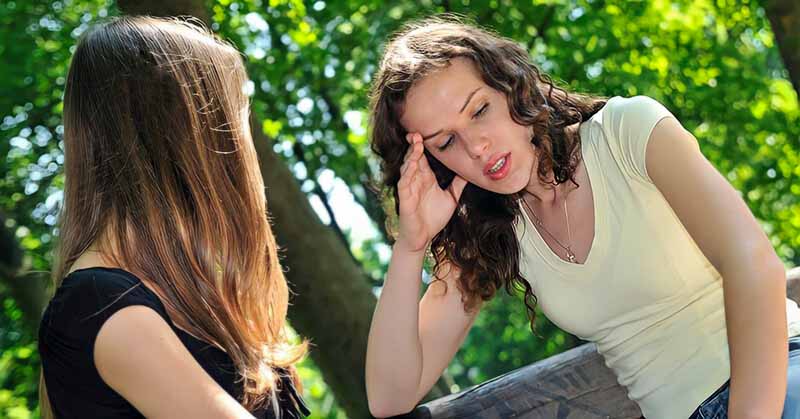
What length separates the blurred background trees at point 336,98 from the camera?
4.62 metres

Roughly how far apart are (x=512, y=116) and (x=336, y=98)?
452 centimetres

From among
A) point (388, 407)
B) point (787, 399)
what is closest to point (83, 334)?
point (388, 407)

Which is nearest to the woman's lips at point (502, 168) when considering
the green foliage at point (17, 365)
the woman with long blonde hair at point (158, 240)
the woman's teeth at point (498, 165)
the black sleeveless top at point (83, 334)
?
the woman's teeth at point (498, 165)

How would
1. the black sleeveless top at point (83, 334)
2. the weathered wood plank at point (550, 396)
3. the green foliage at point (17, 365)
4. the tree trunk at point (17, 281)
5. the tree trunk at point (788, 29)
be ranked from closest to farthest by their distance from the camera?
the black sleeveless top at point (83, 334) < the weathered wood plank at point (550, 396) < the tree trunk at point (788, 29) < the tree trunk at point (17, 281) < the green foliage at point (17, 365)

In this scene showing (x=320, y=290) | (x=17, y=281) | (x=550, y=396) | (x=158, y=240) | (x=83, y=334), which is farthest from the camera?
(x=17, y=281)

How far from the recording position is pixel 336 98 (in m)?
7.13

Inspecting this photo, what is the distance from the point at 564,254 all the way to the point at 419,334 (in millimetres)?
490

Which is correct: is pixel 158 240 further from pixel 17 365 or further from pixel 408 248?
pixel 17 365

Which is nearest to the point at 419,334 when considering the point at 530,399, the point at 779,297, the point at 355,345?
the point at 530,399

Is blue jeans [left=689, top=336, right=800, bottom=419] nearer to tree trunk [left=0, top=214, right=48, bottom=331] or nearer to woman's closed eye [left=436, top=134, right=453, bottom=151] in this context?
woman's closed eye [left=436, top=134, right=453, bottom=151]

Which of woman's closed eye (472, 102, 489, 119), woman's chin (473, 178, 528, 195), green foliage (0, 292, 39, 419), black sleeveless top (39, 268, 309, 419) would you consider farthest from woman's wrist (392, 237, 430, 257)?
green foliage (0, 292, 39, 419)

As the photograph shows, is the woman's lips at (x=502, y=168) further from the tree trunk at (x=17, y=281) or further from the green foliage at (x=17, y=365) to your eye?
the green foliage at (x=17, y=365)

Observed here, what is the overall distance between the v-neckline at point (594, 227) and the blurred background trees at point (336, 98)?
1910mm

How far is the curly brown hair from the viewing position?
272 cm
